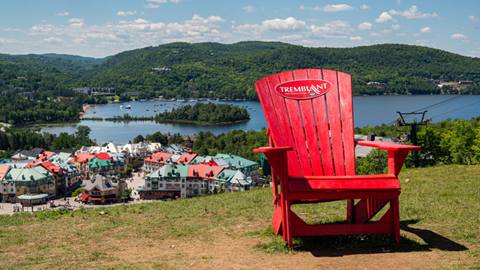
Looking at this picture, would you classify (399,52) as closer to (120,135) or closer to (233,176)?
(120,135)

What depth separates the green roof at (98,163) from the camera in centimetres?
4153

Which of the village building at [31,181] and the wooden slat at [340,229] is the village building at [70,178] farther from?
the wooden slat at [340,229]

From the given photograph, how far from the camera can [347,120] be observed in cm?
570

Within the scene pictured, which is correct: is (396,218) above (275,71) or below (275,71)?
below

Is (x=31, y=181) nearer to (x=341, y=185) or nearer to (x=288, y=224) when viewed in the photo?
(x=288, y=224)

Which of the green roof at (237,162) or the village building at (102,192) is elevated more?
the green roof at (237,162)

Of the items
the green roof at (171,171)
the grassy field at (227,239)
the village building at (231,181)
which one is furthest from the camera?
the green roof at (171,171)

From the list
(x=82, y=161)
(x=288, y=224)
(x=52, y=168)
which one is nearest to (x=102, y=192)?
(x=52, y=168)

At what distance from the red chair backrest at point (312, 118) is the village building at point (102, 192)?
22.1m

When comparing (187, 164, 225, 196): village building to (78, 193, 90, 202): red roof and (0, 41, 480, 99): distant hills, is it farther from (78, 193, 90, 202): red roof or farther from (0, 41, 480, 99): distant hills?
(0, 41, 480, 99): distant hills

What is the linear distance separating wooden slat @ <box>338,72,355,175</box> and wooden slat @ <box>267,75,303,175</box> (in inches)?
20.3

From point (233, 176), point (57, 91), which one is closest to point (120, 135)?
point (233, 176)

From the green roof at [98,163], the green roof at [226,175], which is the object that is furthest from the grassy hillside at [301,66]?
the green roof at [226,175]

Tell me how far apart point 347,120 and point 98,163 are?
38.0 metres
